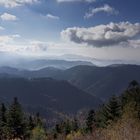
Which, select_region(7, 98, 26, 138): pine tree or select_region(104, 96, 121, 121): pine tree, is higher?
select_region(104, 96, 121, 121): pine tree

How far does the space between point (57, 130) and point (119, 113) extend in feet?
125

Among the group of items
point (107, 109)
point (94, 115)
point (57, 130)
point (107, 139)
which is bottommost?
point (57, 130)

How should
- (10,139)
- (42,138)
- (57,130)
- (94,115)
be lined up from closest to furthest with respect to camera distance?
(10,139)
(42,138)
(94,115)
(57,130)

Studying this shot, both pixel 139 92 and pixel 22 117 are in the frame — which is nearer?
pixel 22 117

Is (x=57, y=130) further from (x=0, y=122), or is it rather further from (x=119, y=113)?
(x=119, y=113)

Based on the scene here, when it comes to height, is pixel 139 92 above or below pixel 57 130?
above

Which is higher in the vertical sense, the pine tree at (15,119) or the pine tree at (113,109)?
the pine tree at (113,109)

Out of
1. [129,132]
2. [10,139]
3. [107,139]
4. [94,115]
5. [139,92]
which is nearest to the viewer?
[129,132]

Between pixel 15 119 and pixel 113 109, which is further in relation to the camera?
pixel 113 109

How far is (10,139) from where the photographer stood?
68.0 meters

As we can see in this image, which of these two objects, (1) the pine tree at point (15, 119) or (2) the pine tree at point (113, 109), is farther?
(2) the pine tree at point (113, 109)

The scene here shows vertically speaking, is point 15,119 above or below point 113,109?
below

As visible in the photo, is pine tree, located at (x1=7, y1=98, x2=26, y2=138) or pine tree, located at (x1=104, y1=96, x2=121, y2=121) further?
pine tree, located at (x1=104, y1=96, x2=121, y2=121)

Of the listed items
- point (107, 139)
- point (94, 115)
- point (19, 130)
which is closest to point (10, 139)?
point (19, 130)
